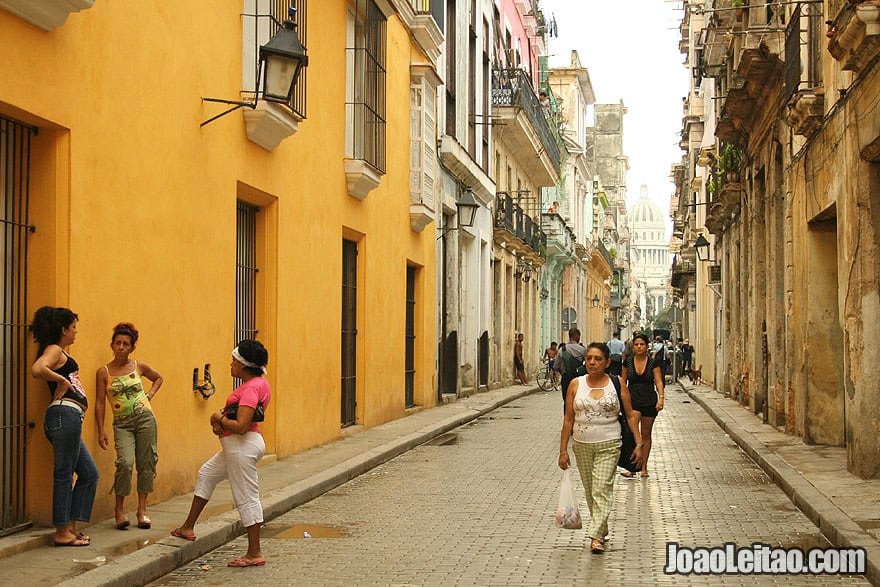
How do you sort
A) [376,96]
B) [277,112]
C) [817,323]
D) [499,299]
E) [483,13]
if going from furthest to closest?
[499,299], [483,13], [376,96], [817,323], [277,112]

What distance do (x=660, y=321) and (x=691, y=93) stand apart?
97797 millimetres

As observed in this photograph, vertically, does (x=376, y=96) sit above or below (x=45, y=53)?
above

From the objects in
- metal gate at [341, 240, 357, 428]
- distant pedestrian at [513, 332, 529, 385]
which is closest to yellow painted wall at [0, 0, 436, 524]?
metal gate at [341, 240, 357, 428]

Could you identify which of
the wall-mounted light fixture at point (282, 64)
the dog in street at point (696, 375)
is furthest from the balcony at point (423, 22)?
the dog in street at point (696, 375)

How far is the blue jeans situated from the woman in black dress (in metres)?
6.50

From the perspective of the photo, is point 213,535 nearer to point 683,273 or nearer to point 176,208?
point 176,208

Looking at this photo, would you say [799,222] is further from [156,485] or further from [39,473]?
[39,473]

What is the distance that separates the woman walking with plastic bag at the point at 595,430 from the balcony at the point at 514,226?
75.7 feet

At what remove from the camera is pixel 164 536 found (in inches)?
323

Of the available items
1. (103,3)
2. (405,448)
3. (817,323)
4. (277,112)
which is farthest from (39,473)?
(817,323)

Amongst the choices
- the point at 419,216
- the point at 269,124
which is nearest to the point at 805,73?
the point at 269,124

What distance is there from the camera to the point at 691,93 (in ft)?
153

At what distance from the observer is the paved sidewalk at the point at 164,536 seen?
694cm

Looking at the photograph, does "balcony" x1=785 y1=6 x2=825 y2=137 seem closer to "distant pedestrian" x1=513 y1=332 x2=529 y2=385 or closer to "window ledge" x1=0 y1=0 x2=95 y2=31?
"window ledge" x1=0 y1=0 x2=95 y2=31
